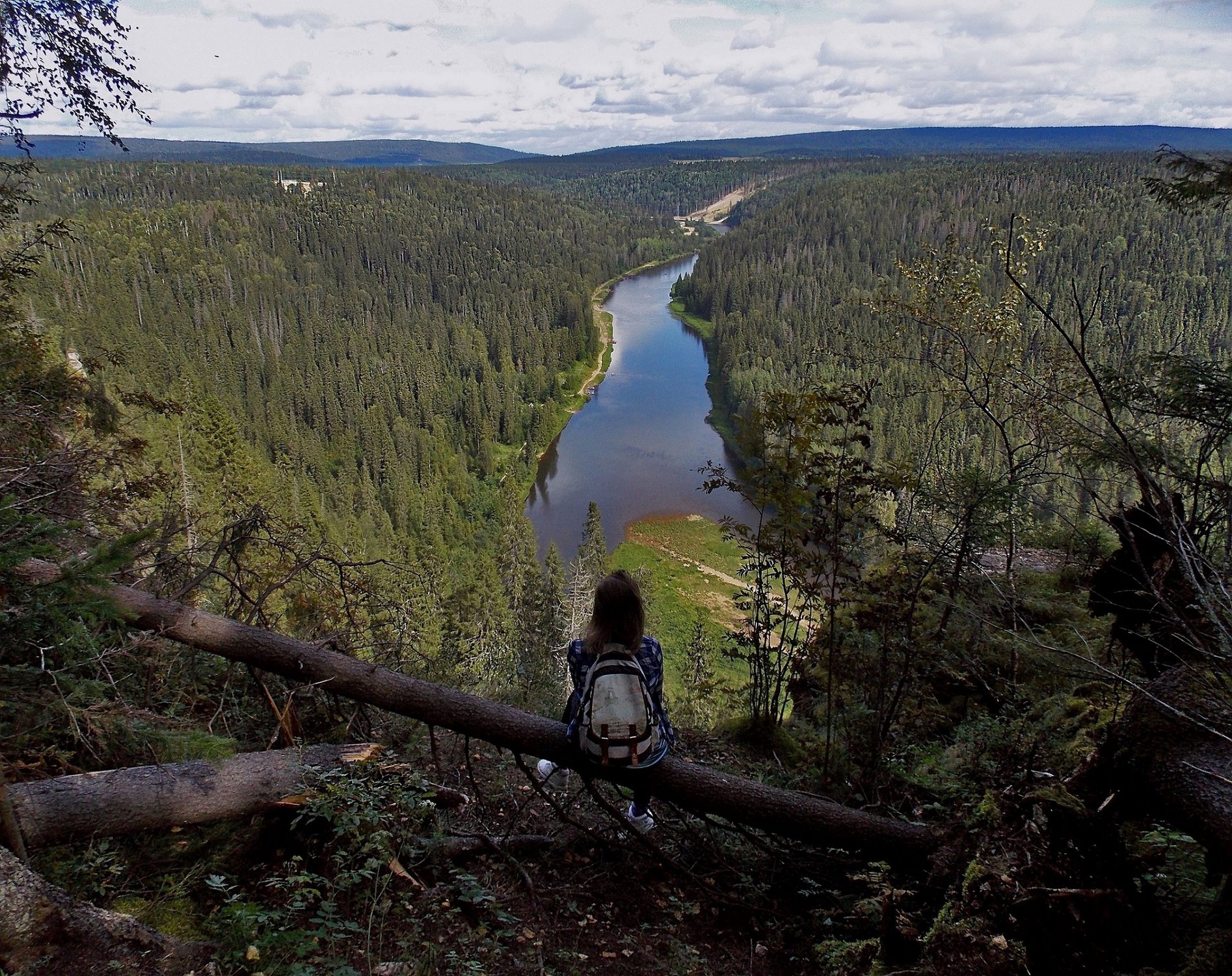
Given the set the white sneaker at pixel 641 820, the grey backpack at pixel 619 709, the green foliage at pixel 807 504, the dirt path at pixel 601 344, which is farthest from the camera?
the dirt path at pixel 601 344

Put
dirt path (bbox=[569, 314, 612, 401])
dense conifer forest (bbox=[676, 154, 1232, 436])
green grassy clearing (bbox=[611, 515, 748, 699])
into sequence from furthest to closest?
1. dirt path (bbox=[569, 314, 612, 401])
2. dense conifer forest (bbox=[676, 154, 1232, 436])
3. green grassy clearing (bbox=[611, 515, 748, 699])

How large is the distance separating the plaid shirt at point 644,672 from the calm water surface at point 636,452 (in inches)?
781

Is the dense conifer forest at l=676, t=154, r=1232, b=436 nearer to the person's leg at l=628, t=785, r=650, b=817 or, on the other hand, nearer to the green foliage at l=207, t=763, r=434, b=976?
the person's leg at l=628, t=785, r=650, b=817

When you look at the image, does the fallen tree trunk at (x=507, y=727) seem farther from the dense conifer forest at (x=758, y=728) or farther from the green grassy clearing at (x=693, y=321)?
the green grassy clearing at (x=693, y=321)

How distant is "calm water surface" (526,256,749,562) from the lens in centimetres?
3972

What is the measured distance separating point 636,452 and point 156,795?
4646cm

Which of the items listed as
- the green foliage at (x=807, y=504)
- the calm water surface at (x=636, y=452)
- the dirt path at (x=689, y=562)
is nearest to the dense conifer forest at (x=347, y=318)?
the calm water surface at (x=636, y=452)

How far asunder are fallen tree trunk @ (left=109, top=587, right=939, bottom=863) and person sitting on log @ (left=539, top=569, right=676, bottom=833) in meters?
0.19

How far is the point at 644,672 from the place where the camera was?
10.8 ft

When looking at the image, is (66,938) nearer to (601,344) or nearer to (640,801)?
(640,801)

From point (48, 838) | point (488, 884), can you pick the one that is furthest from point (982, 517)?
point (48, 838)

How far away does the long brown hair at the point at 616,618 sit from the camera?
3254mm

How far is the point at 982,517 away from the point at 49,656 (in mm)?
5705

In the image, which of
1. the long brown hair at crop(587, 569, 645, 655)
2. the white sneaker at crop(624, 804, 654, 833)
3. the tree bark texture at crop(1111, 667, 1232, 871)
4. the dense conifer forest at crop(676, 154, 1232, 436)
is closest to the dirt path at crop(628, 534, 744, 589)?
the dense conifer forest at crop(676, 154, 1232, 436)
